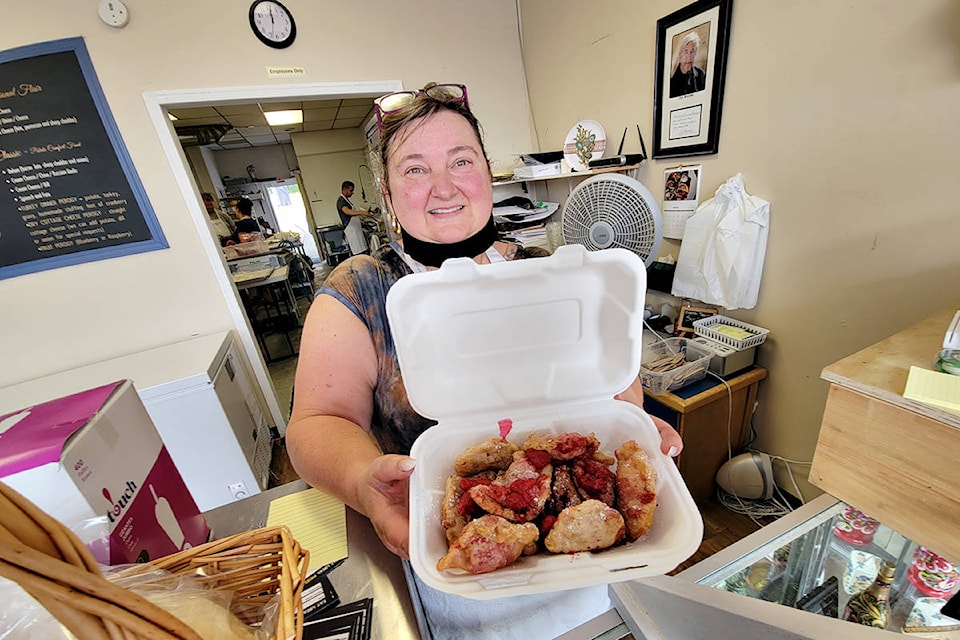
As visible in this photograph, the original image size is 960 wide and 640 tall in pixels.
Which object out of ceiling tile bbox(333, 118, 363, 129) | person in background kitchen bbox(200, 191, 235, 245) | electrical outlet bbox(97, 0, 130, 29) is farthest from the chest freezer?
ceiling tile bbox(333, 118, 363, 129)

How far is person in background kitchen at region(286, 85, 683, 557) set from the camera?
2.40ft

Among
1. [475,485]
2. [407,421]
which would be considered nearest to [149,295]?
[407,421]

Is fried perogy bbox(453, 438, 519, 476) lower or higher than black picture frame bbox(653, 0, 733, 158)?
lower

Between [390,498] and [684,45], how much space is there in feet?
6.19

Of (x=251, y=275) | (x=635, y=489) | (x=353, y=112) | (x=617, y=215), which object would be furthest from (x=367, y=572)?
(x=353, y=112)

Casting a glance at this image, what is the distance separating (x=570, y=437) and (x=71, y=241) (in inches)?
98.4

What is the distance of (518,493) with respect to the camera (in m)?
0.52

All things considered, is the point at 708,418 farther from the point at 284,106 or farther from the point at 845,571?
the point at 284,106

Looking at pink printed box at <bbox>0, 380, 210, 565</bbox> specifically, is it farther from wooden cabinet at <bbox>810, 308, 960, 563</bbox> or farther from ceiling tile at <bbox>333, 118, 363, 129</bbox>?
ceiling tile at <bbox>333, 118, 363, 129</bbox>

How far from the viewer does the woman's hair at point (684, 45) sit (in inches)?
56.9

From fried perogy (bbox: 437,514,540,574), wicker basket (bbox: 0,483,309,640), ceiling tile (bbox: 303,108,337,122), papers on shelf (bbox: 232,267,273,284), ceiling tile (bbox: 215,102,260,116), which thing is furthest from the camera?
ceiling tile (bbox: 303,108,337,122)

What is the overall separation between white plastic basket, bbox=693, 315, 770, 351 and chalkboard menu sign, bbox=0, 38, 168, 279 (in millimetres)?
2672

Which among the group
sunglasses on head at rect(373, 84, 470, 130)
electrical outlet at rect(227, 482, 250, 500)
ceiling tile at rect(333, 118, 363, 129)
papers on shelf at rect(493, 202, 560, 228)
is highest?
ceiling tile at rect(333, 118, 363, 129)

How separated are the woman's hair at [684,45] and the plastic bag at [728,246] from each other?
519 mm
